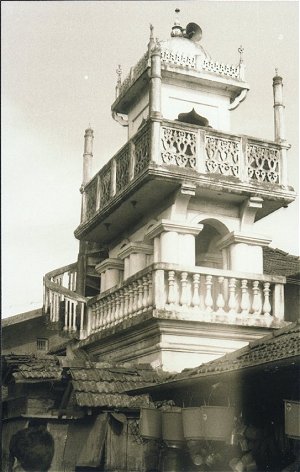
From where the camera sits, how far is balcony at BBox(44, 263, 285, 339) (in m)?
14.9

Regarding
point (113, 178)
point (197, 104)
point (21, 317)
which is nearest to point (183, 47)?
point (197, 104)

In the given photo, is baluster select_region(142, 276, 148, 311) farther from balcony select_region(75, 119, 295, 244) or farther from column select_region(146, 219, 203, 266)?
balcony select_region(75, 119, 295, 244)

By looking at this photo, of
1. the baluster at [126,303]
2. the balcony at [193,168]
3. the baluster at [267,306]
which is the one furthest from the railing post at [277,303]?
the baluster at [126,303]

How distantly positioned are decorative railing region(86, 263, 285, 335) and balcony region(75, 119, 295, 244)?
182 centimetres

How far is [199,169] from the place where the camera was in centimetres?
1586

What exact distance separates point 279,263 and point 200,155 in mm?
5964

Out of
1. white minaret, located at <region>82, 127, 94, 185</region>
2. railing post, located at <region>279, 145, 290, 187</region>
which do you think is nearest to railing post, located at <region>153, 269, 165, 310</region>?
railing post, located at <region>279, 145, 290, 187</region>

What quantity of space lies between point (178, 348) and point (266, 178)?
14.3 feet

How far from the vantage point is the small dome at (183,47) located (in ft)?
59.8

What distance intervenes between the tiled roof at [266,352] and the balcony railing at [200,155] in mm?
5067

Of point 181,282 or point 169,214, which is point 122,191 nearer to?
point 169,214

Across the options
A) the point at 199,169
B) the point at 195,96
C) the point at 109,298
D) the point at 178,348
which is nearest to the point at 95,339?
the point at 109,298

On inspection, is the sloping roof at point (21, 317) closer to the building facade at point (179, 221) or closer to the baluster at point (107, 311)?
the building facade at point (179, 221)

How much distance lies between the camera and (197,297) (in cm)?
1513
